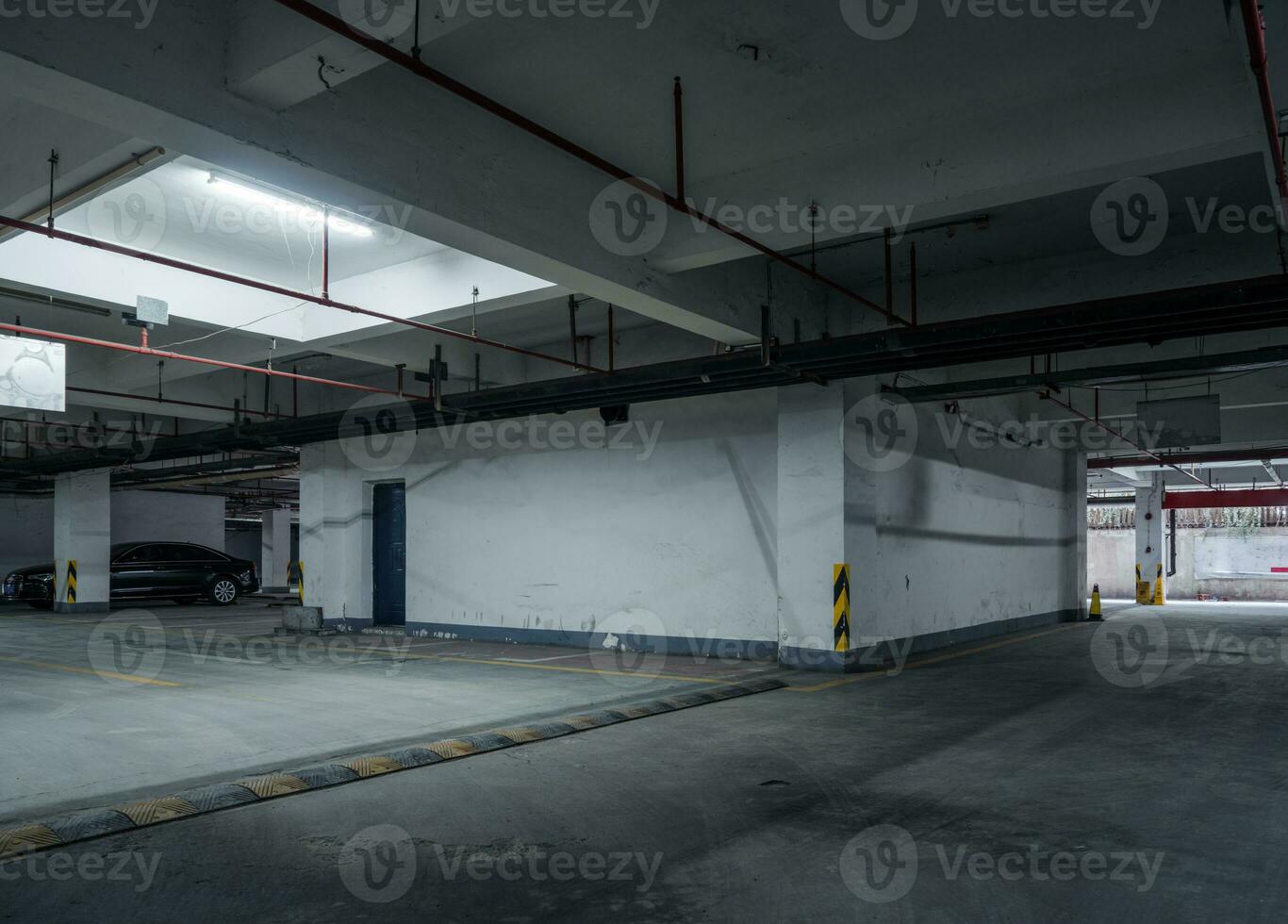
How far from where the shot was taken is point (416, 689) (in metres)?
A: 8.70

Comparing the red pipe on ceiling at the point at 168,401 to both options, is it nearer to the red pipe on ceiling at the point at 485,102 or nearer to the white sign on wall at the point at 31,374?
the white sign on wall at the point at 31,374

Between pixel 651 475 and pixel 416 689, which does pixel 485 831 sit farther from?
pixel 651 475

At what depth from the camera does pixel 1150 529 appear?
2342 cm

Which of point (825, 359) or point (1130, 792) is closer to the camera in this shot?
point (1130, 792)

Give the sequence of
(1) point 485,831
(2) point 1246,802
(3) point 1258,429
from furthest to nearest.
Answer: (3) point 1258,429
(2) point 1246,802
(1) point 485,831

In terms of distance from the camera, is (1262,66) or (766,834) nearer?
(1262,66)

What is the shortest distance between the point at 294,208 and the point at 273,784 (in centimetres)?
478

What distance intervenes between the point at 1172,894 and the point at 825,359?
17.1 feet

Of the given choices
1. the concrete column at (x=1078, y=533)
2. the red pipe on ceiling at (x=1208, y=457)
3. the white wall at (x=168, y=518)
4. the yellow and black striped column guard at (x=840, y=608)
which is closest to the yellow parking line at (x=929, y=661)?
the yellow and black striped column guard at (x=840, y=608)

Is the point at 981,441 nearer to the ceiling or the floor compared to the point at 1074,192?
nearer to the floor

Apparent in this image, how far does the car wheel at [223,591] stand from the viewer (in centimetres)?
2197

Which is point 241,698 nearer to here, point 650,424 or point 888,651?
point 650,424

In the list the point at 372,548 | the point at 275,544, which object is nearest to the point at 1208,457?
the point at 372,548

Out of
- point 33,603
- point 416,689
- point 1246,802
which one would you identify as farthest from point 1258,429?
point 33,603
